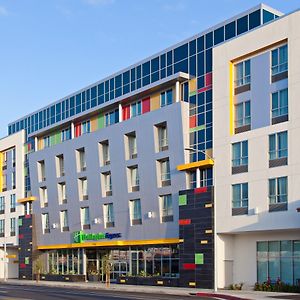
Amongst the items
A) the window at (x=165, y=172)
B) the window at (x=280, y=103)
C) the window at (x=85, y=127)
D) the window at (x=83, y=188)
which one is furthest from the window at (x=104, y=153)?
the window at (x=280, y=103)

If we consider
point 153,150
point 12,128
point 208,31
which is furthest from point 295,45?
point 12,128

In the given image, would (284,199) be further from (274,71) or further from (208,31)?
(208,31)

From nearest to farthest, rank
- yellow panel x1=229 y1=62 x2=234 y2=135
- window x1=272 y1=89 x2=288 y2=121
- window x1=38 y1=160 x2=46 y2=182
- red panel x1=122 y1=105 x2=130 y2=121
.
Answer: window x1=272 y1=89 x2=288 y2=121 < yellow panel x1=229 y1=62 x2=234 y2=135 < red panel x1=122 y1=105 x2=130 y2=121 < window x1=38 y1=160 x2=46 y2=182

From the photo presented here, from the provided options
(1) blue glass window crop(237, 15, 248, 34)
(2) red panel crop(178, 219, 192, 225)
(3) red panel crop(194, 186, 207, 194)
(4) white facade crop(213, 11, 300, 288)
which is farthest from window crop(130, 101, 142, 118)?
(1) blue glass window crop(237, 15, 248, 34)

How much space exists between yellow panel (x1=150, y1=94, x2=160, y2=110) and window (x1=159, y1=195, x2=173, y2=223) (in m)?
7.62

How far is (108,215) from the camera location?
196ft

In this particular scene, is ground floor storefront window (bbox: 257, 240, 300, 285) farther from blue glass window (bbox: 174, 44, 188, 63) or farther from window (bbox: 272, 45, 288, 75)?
blue glass window (bbox: 174, 44, 188, 63)

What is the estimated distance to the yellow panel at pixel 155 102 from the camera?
2105 inches

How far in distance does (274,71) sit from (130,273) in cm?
2420

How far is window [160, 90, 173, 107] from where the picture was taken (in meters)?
52.1

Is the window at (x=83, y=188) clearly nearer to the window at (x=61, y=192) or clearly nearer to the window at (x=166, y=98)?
the window at (x=61, y=192)

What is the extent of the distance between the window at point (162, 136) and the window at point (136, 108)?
3441 mm

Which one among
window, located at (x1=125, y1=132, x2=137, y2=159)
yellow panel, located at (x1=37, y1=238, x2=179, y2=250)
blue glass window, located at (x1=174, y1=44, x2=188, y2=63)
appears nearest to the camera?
blue glass window, located at (x1=174, y1=44, x2=188, y2=63)

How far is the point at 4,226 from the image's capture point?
79875 millimetres
